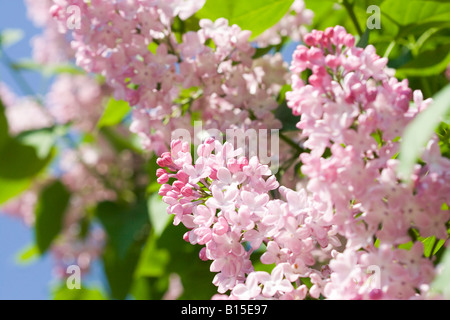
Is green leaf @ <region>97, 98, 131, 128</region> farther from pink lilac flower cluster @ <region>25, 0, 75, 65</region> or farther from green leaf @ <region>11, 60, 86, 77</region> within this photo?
pink lilac flower cluster @ <region>25, 0, 75, 65</region>

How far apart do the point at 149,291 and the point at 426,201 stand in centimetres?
134

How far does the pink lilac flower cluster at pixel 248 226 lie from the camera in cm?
70

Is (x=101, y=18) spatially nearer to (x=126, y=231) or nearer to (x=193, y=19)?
(x=193, y=19)

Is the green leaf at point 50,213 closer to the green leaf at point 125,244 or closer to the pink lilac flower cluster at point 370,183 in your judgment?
the green leaf at point 125,244

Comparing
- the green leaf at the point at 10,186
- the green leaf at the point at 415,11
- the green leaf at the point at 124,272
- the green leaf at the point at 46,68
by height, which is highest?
the green leaf at the point at 415,11

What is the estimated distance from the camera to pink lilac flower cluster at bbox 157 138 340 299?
697 mm

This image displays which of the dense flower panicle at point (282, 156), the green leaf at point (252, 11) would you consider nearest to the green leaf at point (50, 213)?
the dense flower panicle at point (282, 156)

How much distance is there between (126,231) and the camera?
1.67 metres

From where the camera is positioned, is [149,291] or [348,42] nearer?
[348,42]

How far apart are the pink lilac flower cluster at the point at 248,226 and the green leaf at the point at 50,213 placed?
4.77 feet

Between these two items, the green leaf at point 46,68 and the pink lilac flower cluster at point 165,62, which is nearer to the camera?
the pink lilac flower cluster at point 165,62

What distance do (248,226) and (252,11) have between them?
1.79 ft

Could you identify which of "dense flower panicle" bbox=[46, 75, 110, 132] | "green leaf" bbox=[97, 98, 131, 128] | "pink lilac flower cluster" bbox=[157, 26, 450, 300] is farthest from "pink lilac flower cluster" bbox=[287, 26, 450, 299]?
"dense flower panicle" bbox=[46, 75, 110, 132]

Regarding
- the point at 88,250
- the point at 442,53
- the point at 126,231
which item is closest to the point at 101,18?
the point at 442,53
